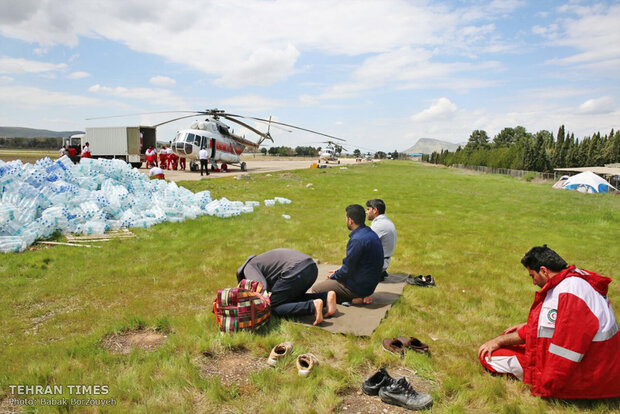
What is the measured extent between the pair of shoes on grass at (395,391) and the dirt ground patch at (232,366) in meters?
1.08

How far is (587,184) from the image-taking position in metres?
30.7

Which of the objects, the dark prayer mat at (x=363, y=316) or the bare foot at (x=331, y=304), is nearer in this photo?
the dark prayer mat at (x=363, y=316)

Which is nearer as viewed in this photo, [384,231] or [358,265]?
[358,265]

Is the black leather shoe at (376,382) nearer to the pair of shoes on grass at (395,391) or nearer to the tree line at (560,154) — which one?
the pair of shoes on grass at (395,391)

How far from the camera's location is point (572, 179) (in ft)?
106

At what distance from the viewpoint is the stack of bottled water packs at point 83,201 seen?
Result: 25.6 feet

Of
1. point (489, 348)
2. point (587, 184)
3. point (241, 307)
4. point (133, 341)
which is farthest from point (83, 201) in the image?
point (587, 184)

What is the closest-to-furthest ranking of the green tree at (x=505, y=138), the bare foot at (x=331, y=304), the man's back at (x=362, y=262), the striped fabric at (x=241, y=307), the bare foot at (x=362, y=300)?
1. the striped fabric at (x=241, y=307)
2. the bare foot at (x=331, y=304)
3. the man's back at (x=362, y=262)
4. the bare foot at (x=362, y=300)
5. the green tree at (x=505, y=138)

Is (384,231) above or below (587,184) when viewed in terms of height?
below

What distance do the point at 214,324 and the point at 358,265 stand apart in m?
2.00

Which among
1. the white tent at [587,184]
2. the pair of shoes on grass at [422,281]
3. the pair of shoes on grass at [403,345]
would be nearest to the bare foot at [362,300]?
the pair of shoes on grass at [403,345]

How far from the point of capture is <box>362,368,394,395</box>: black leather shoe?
3361mm

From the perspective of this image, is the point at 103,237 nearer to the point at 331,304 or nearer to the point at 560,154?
the point at 331,304

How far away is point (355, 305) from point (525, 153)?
56461 millimetres
